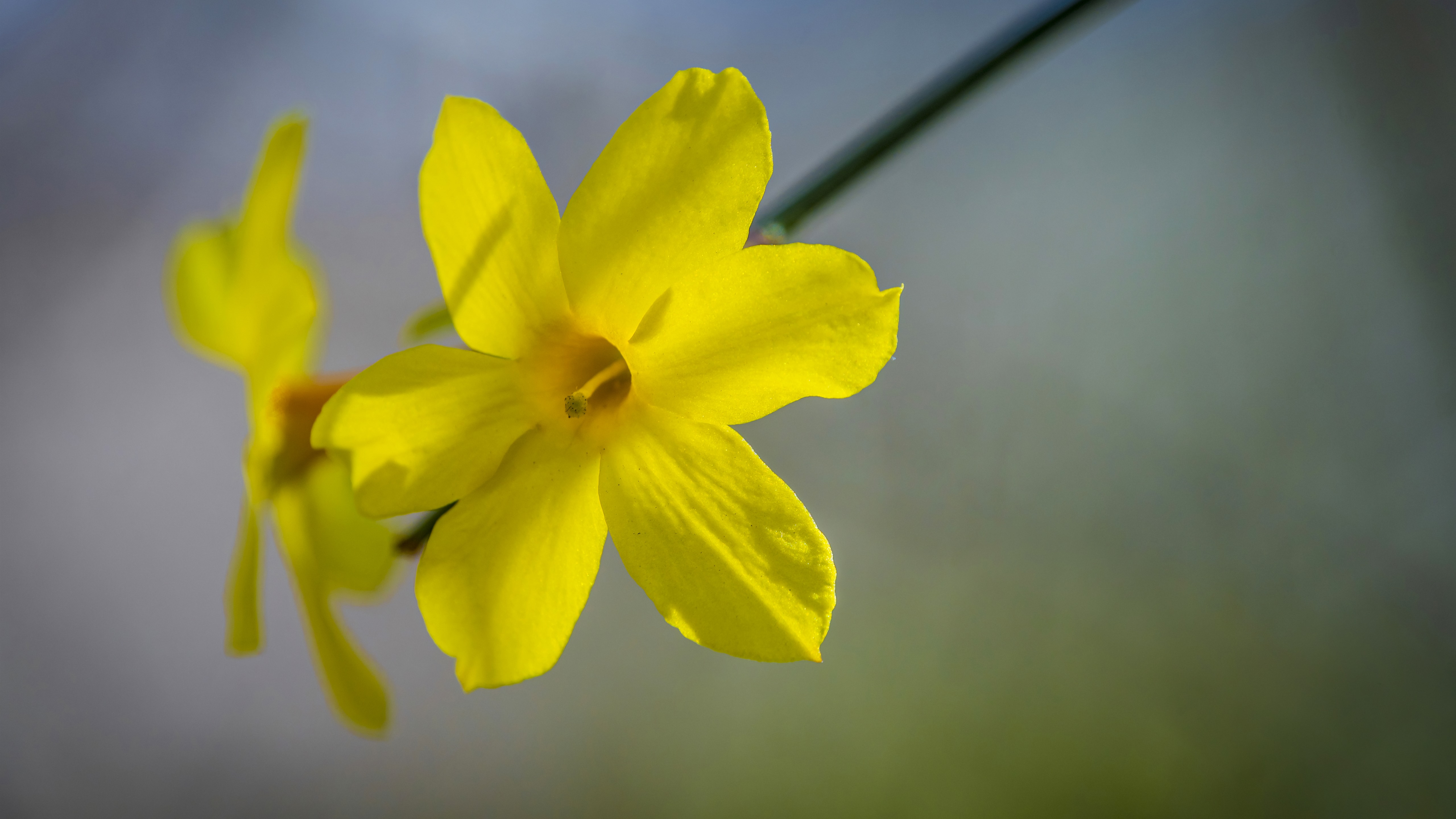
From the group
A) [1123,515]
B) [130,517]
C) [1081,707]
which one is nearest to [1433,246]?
[1123,515]

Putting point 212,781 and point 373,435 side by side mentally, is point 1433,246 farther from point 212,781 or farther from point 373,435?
point 212,781

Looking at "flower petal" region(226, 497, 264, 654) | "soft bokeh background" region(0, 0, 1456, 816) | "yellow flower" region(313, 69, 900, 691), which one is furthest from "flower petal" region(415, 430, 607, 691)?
"soft bokeh background" region(0, 0, 1456, 816)

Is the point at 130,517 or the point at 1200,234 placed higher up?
the point at 1200,234

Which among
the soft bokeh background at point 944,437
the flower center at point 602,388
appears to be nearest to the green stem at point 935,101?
the flower center at point 602,388

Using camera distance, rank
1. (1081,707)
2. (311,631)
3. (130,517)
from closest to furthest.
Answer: (311,631)
(130,517)
(1081,707)

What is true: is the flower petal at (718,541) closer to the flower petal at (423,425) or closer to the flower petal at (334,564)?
the flower petal at (423,425)

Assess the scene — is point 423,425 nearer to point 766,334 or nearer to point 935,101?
point 766,334
